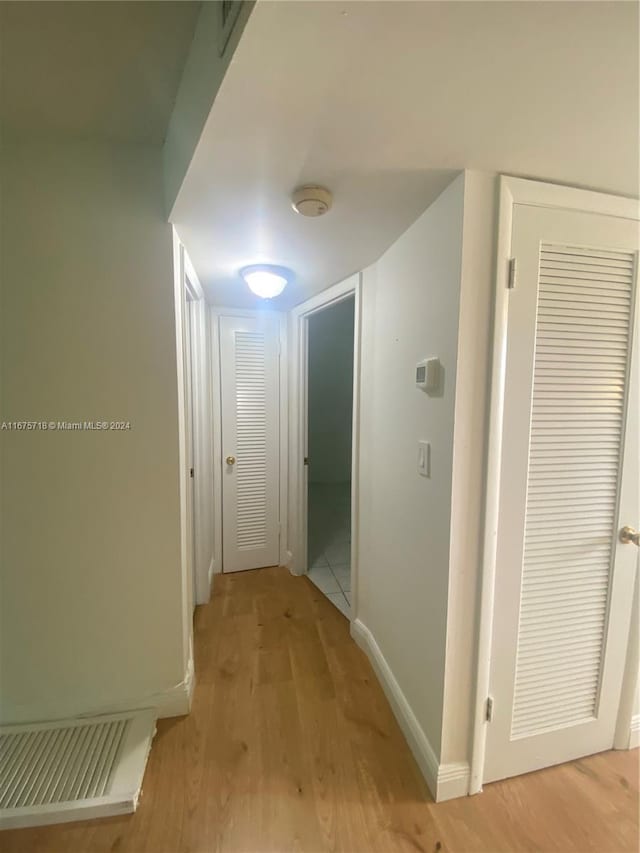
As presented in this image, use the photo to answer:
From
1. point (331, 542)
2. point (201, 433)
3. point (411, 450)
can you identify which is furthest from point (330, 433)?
point (411, 450)

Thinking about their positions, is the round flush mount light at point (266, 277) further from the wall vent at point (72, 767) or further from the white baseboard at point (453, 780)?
the white baseboard at point (453, 780)

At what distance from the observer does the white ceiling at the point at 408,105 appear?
65 centimetres

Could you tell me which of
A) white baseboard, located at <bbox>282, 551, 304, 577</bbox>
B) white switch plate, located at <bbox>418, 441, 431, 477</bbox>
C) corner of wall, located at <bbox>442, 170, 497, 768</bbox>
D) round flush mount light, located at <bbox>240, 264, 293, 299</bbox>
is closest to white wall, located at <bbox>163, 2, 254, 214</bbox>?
round flush mount light, located at <bbox>240, 264, 293, 299</bbox>

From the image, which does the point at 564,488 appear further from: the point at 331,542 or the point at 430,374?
the point at 331,542

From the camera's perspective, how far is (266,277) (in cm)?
183

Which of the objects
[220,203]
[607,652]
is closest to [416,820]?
[607,652]

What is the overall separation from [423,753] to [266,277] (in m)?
2.19

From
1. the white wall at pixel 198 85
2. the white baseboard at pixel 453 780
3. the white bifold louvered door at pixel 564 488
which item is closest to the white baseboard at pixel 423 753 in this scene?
the white baseboard at pixel 453 780

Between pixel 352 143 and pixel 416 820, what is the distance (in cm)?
214

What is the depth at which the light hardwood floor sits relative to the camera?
113cm

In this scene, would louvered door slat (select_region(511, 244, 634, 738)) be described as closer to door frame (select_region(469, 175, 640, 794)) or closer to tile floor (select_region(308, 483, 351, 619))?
door frame (select_region(469, 175, 640, 794))

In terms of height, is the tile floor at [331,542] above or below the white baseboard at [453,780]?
below

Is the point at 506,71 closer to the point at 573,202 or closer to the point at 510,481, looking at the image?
the point at 573,202

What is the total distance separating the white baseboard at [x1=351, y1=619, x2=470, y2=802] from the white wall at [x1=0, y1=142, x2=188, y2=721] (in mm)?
1050
